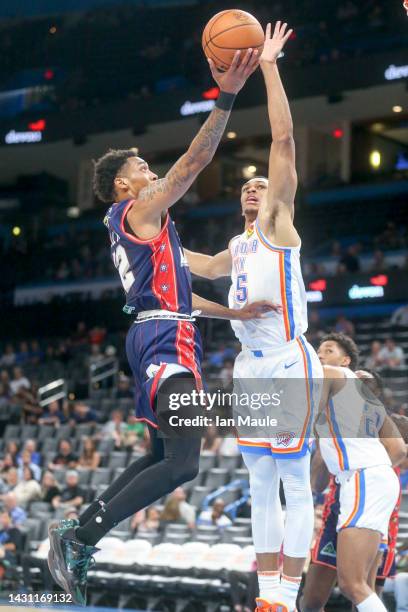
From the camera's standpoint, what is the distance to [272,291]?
5664mm

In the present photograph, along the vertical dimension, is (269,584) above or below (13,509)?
above

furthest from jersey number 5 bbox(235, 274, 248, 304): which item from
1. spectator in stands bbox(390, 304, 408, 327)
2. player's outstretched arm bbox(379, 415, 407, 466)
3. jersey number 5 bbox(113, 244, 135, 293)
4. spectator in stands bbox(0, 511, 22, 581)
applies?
spectator in stands bbox(390, 304, 408, 327)

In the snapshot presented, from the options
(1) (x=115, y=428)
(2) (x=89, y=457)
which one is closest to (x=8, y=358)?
(1) (x=115, y=428)

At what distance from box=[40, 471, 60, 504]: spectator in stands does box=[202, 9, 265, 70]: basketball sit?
30.6ft

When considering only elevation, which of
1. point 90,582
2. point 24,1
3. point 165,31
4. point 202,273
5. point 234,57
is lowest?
point 90,582

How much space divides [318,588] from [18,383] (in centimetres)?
1411

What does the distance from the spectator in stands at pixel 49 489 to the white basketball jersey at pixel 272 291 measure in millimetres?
8696

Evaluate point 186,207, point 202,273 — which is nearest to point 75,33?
point 186,207

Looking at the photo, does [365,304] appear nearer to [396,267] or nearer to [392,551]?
[396,267]

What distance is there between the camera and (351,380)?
5938mm

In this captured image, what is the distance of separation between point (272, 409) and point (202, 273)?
4.07 feet

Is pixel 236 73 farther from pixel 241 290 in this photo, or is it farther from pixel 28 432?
pixel 28 432

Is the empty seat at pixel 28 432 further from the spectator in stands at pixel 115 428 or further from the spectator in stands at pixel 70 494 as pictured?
the spectator in stands at pixel 70 494

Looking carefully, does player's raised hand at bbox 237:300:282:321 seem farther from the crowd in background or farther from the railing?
the crowd in background
